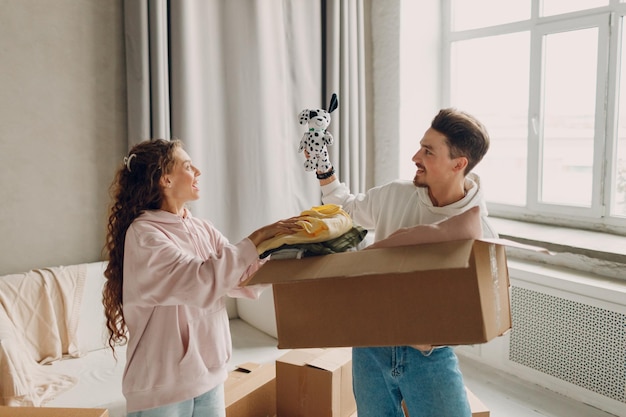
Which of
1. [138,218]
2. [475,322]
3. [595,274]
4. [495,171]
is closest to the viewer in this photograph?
[475,322]

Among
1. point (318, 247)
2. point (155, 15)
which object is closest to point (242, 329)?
point (155, 15)

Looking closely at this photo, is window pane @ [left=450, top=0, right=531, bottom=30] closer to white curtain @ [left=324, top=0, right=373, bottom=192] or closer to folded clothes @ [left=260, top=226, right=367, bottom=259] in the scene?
white curtain @ [left=324, top=0, right=373, bottom=192]

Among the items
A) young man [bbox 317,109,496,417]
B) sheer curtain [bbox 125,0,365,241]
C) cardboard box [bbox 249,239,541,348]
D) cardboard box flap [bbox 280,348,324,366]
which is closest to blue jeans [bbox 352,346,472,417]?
young man [bbox 317,109,496,417]

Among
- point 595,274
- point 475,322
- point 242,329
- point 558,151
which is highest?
point 558,151

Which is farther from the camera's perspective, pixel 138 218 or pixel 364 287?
pixel 138 218

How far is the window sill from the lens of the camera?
2.24 m

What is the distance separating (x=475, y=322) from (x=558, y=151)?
2.07 m

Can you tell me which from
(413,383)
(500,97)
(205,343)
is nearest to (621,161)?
(500,97)

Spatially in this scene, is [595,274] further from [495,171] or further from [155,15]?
[155,15]

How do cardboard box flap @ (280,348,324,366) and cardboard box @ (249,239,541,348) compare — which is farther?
cardboard box flap @ (280,348,324,366)

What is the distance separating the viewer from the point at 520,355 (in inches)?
95.4

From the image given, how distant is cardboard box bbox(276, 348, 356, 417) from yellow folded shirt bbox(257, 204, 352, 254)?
905 millimetres

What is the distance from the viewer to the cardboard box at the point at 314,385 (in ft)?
6.59

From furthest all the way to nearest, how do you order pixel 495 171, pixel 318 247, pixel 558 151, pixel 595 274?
1. pixel 495 171
2. pixel 558 151
3. pixel 595 274
4. pixel 318 247
